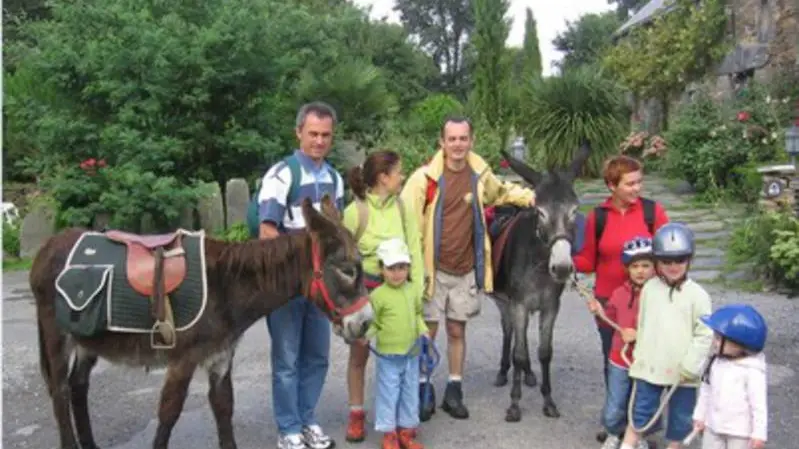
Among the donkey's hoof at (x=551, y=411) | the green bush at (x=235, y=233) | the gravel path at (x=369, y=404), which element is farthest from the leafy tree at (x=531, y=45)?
the donkey's hoof at (x=551, y=411)

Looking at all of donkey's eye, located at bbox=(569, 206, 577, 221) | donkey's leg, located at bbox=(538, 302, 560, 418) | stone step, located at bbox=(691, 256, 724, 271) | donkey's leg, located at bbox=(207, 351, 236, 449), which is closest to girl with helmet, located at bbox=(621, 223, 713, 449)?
donkey's eye, located at bbox=(569, 206, 577, 221)

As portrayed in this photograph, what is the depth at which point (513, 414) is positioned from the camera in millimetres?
5102

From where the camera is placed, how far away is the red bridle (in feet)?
13.1

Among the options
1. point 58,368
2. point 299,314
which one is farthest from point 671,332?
point 58,368

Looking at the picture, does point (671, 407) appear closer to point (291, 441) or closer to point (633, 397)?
point (633, 397)

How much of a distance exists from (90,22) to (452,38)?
39.5m

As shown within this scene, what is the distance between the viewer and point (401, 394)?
4.58 meters

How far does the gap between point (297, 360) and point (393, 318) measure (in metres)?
0.66

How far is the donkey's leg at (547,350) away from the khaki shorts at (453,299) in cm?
46

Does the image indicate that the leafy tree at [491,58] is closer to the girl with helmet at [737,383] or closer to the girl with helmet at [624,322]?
the girl with helmet at [624,322]

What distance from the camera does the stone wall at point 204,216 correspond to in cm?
1203

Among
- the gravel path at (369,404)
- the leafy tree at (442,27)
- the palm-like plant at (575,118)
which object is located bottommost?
the gravel path at (369,404)

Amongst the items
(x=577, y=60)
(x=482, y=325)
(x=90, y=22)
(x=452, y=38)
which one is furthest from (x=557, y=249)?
(x=577, y=60)

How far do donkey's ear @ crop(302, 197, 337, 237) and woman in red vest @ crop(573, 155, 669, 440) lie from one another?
1588 millimetres
